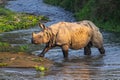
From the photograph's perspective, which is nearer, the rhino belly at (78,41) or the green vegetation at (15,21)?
the rhino belly at (78,41)

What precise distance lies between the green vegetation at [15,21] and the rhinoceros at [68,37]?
10.0 meters

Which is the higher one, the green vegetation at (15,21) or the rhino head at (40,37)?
the rhino head at (40,37)

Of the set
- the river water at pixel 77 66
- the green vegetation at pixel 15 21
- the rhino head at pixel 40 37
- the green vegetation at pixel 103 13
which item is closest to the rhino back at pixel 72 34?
the rhino head at pixel 40 37

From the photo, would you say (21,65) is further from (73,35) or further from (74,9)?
(74,9)

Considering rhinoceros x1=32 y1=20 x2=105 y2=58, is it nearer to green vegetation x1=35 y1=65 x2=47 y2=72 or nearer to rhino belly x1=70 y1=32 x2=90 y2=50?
rhino belly x1=70 y1=32 x2=90 y2=50

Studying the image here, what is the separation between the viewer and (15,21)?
2944 centimetres

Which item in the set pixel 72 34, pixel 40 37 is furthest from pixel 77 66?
pixel 72 34

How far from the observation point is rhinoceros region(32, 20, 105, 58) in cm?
1567

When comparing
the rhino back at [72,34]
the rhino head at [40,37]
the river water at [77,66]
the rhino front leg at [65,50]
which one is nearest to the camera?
the river water at [77,66]

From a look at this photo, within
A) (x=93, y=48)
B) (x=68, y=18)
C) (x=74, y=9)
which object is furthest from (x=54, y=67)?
(x=74, y=9)

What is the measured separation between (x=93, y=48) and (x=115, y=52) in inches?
75.8

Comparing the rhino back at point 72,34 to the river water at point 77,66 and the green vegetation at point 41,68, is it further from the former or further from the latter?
the green vegetation at point 41,68

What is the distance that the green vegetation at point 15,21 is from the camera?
27.3m

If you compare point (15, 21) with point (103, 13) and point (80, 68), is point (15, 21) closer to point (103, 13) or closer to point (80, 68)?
point (103, 13)
